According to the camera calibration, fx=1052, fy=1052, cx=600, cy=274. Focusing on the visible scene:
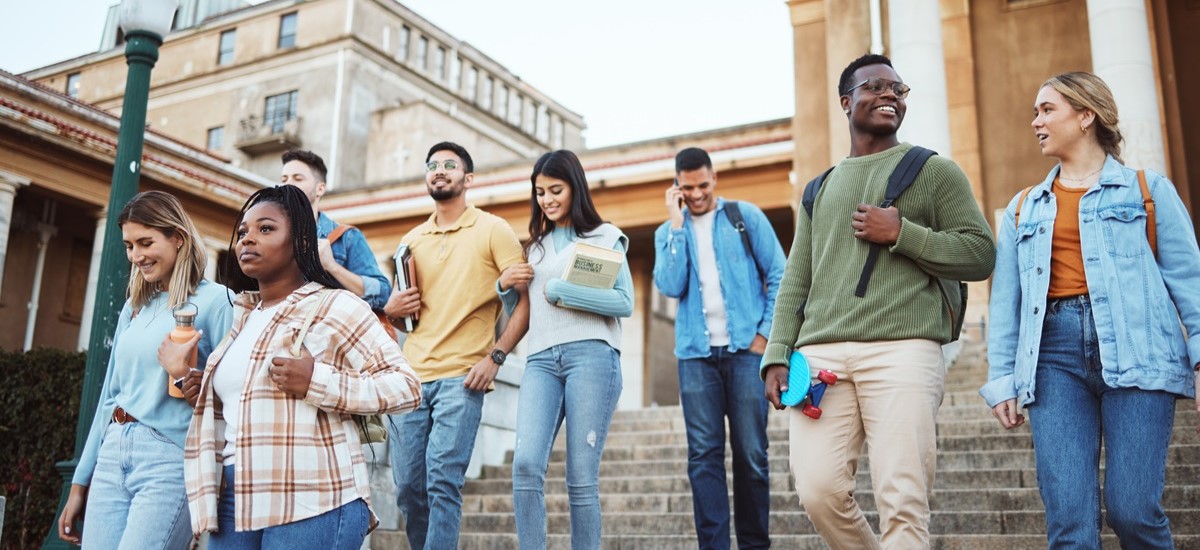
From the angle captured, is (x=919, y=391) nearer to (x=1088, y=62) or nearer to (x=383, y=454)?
(x=383, y=454)

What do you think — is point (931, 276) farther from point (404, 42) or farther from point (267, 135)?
point (404, 42)

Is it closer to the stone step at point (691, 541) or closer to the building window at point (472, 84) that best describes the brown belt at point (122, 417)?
the stone step at point (691, 541)

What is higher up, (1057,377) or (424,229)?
(424,229)

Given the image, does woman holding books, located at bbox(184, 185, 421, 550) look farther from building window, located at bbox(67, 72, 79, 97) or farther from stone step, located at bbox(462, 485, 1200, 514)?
building window, located at bbox(67, 72, 79, 97)

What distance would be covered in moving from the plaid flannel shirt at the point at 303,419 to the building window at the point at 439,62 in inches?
1708

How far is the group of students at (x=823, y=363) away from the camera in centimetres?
294

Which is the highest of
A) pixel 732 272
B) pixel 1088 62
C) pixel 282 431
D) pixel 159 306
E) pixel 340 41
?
pixel 340 41

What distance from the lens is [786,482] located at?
282 inches

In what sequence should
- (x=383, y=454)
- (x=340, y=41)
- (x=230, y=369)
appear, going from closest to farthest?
1. (x=230, y=369)
2. (x=383, y=454)
3. (x=340, y=41)

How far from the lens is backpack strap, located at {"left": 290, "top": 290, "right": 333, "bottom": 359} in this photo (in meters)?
2.91

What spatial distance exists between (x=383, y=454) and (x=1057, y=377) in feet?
16.7

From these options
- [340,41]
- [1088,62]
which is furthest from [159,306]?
[340,41]

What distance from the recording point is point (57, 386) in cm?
818

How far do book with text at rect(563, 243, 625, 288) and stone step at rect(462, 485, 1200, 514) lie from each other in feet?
7.24
